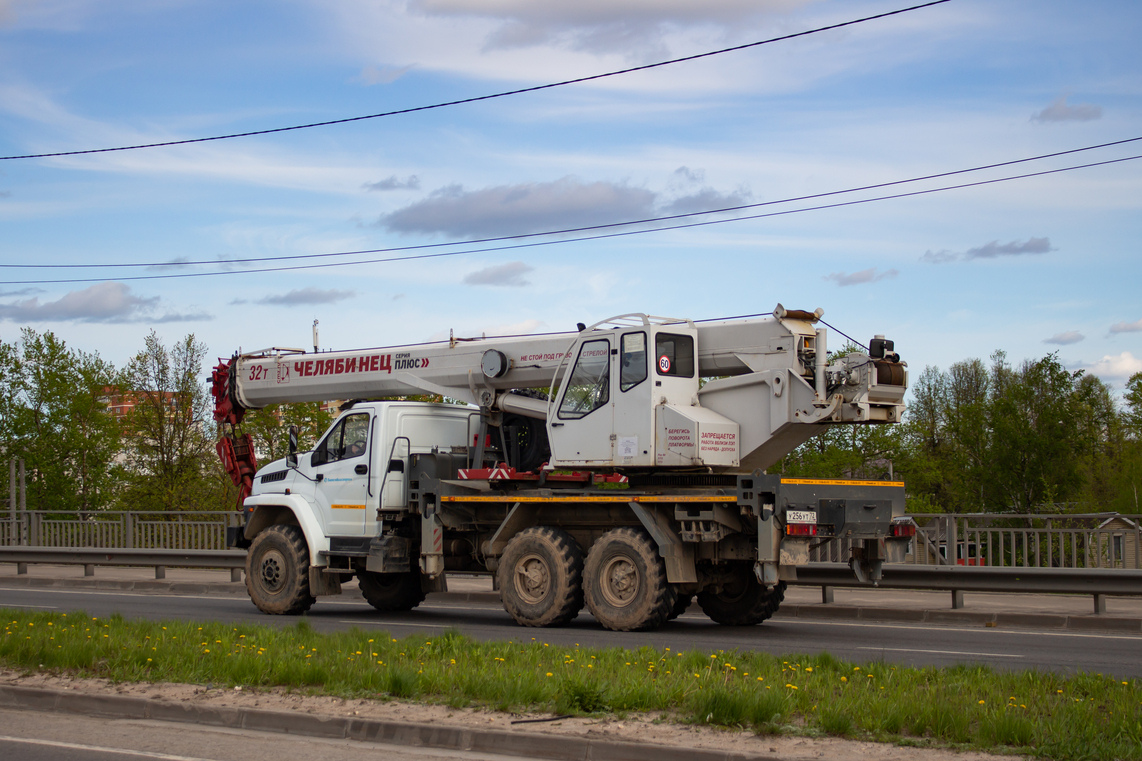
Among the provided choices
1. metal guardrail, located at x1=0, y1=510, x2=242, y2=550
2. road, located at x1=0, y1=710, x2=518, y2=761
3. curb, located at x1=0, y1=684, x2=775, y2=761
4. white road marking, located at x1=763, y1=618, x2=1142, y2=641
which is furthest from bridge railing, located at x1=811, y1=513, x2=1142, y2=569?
metal guardrail, located at x1=0, y1=510, x2=242, y2=550

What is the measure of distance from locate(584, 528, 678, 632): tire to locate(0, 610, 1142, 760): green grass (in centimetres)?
272

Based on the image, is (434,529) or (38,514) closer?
(434,529)

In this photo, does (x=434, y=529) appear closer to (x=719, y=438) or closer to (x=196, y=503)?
(x=719, y=438)

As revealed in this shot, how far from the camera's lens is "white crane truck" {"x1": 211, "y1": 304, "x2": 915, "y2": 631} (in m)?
12.8

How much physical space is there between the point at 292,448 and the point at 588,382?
4.67 m

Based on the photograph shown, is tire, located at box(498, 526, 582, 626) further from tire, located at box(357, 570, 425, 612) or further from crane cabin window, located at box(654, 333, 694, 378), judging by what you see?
tire, located at box(357, 570, 425, 612)

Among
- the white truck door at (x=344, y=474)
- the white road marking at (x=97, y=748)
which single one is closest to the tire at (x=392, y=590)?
the white truck door at (x=344, y=474)

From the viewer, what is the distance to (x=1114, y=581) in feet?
45.5

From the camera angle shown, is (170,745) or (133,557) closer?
(170,745)

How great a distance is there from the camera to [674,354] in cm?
1347

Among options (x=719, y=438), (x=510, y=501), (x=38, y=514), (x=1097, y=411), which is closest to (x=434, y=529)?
(x=510, y=501)

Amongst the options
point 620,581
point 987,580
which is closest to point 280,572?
point 620,581

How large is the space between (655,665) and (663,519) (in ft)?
13.5

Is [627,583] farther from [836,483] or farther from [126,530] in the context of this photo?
[126,530]
